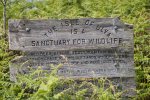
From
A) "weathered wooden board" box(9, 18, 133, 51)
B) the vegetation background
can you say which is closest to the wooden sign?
"weathered wooden board" box(9, 18, 133, 51)

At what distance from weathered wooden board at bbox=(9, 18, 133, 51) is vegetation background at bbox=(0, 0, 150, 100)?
0.54m

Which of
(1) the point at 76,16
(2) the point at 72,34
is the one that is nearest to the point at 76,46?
(2) the point at 72,34

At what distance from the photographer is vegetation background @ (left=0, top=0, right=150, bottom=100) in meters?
5.18

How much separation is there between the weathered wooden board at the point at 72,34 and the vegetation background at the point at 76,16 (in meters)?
0.54

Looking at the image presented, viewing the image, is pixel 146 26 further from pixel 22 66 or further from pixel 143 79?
pixel 22 66

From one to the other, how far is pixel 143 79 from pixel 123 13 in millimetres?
2790

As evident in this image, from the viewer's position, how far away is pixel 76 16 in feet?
27.4

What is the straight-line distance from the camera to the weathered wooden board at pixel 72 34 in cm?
539

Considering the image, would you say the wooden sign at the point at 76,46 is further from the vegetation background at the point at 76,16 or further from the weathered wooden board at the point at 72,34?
the vegetation background at the point at 76,16

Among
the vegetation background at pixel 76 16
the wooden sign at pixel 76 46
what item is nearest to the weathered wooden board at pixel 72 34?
the wooden sign at pixel 76 46

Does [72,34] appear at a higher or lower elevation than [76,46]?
higher

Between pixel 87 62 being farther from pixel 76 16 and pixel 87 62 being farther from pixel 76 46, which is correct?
pixel 76 16

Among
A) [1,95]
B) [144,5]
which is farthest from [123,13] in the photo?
[1,95]

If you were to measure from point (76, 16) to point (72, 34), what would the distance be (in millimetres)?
2988
